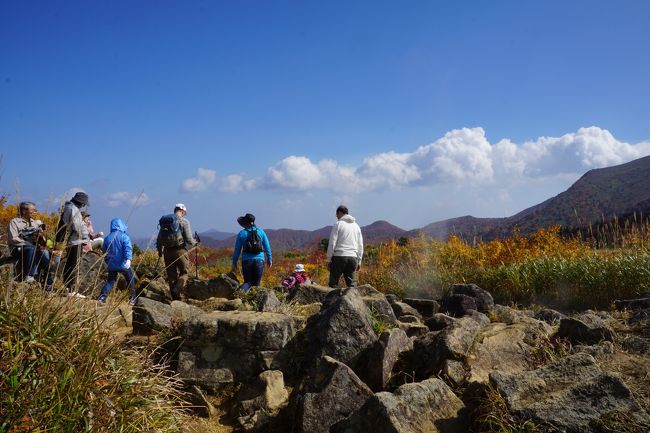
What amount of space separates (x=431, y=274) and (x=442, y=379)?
7488 millimetres

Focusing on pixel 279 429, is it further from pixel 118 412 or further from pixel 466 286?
pixel 466 286

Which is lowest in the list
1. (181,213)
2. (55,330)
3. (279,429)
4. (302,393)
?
(279,429)

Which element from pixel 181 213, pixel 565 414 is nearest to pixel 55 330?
pixel 565 414

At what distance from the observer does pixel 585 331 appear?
5145mm

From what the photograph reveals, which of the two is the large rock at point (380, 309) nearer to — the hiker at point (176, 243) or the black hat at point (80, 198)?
the hiker at point (176, 243)

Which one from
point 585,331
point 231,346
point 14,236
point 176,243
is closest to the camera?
point 231,346

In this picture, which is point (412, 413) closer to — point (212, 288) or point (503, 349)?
point (503, 349)

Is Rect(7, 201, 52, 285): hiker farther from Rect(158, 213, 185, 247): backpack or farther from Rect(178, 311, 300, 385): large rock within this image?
Rect(178, 311, 300, 385): large rock

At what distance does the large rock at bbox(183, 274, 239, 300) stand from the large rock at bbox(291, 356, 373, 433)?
361cm

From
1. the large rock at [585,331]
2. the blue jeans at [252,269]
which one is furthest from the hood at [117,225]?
the large rock at [585,331]

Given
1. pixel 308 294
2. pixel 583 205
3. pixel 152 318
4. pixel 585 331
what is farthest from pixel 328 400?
pixel 583 205

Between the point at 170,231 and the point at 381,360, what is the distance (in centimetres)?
527

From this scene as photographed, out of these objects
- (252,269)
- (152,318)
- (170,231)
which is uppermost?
(170,231)

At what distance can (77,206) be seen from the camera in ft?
23.6
